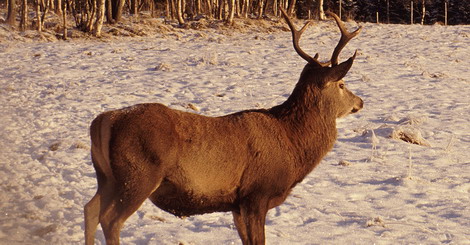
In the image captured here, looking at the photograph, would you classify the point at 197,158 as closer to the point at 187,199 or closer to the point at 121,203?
the point at 187,199

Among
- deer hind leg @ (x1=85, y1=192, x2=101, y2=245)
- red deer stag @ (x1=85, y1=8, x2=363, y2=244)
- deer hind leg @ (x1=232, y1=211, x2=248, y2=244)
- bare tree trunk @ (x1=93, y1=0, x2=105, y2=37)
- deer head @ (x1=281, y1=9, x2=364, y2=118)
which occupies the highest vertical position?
bare tree trunk @ (x1=93, y1=0, x2=105, y2=37)

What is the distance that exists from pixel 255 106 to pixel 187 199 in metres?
7.84

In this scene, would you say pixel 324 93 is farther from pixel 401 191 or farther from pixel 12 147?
pixel 12 147

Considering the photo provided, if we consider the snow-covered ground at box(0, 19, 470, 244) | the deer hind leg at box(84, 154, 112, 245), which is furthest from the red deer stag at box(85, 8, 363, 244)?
the snow-covered ground at box(0, 19, 470, 244)

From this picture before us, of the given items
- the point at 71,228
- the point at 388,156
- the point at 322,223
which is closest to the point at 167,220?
the point at 71,228

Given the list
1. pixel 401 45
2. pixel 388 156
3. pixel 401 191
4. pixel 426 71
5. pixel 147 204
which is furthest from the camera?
pixel 401 45

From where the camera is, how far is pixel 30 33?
23.4 metres

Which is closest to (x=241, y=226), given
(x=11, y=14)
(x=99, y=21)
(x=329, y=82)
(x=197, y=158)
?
(x=197, y=158)

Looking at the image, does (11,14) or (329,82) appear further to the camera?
(11,14)

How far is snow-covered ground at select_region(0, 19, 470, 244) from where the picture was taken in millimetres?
7176

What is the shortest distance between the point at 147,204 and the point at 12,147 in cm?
337

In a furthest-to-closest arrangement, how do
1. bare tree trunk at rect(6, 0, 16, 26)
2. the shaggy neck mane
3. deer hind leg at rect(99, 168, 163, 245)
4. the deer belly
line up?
bare tree trunk at rect(6, 0, 16, 26), the shaggy neck mane, the deer belly, deer hind leg at rect(99, 168, 163, 245)

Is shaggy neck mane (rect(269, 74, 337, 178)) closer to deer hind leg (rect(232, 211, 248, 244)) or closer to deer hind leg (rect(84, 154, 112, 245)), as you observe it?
deer hind leg (rect(232, 211, 248, 244))

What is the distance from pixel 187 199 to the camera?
539cm
